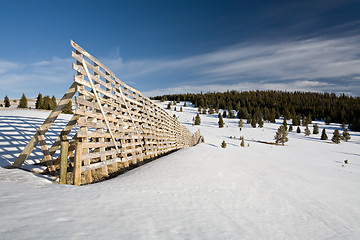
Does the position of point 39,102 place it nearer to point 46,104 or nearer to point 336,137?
point 46,104

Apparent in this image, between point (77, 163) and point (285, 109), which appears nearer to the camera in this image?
point (77, 163)

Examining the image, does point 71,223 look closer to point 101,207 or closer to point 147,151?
point 101,207

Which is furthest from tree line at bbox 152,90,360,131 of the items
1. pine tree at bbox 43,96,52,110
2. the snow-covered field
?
the snow-covered field

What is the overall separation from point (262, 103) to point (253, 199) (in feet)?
463

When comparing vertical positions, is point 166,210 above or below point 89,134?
below

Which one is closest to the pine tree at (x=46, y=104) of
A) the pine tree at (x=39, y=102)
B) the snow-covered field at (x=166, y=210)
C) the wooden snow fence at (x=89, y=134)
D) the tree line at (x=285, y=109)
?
the pine tree at (x=39, y=102)

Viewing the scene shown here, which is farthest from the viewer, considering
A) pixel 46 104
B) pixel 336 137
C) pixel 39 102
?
pixel 336 137

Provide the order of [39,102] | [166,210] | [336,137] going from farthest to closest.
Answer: [336,137]
[39,102]
[166,210]

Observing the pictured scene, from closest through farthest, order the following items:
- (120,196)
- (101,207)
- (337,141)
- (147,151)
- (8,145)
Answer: (101,207), (120,196), (8,145), (147,151), (337,141)

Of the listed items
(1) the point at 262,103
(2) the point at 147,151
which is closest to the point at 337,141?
(2) the point at 147,151

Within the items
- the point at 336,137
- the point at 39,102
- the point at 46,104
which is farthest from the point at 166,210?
the point at 336,137

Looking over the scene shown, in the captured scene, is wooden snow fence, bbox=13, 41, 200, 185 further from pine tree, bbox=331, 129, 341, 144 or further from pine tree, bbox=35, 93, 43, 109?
pine tree, bbox=331, 129, 341, 144

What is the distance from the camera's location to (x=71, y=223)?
2.34m

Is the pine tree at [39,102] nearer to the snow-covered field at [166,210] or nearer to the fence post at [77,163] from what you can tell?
the snow-covered field at [166,210]
